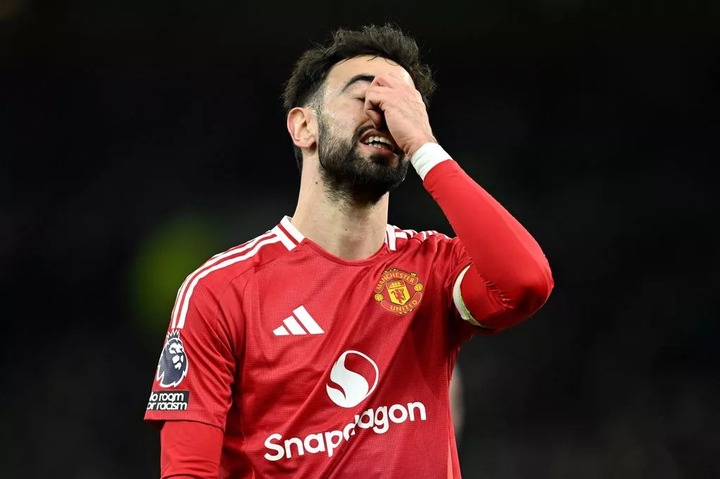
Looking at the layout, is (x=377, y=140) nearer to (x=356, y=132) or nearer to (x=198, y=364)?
(x=356, y=132)

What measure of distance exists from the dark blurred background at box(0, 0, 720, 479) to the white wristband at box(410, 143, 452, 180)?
3251mm

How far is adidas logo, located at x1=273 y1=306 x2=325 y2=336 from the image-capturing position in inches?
93.4

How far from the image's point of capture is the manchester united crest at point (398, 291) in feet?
8.07

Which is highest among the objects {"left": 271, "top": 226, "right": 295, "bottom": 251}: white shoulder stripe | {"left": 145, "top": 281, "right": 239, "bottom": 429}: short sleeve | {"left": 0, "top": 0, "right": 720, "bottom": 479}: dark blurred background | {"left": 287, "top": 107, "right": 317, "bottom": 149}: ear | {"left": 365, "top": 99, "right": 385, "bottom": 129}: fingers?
{"left": 0, "top": 0, "right": 720, "bottom": 479}: dark blurred background

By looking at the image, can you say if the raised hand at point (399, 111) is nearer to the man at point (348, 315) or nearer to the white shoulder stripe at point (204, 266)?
the man at point (348, 315)

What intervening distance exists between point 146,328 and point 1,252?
0.98 m

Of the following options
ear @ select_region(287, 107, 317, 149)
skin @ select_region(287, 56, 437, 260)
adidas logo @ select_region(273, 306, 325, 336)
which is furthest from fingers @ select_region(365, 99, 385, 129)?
adidas logo @ select_region(273, 306, 325, 336)

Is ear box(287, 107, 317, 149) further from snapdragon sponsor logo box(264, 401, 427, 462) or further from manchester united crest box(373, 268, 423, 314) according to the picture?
snapdragon sponsor logo box(264, 401, 427, 462)

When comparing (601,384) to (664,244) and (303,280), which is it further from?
(303,280)

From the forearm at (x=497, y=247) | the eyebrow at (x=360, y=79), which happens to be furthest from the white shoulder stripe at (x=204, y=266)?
the forearm at (x=497, y=247)

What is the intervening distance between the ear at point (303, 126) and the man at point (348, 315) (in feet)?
0.06

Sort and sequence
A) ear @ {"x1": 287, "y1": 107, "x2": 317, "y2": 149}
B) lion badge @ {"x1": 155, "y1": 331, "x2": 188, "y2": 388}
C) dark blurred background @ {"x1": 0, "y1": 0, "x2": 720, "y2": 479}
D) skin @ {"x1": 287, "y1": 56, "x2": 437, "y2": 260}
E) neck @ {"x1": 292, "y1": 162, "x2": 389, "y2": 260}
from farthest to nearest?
dark blurred background @ {"x1": 0, "y1": 0, "x2": 720, "y2": 479} < ear @ {"x1": 287, "y1": 107, "x2": 317, "y2": 149} < neck @ {"x1": 292, "y1": 162, "x2": 389, "y2": 260} < skin @ {"x1": 287, "y1": 56, "x2": 437, "y2": 260} < lion badge @ {"x1": 155, "y1": 331, "x2": 188, "y2": 388}

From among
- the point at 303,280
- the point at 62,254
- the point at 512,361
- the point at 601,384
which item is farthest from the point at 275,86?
the point at 303,280

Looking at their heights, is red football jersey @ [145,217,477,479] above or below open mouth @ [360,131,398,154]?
below
